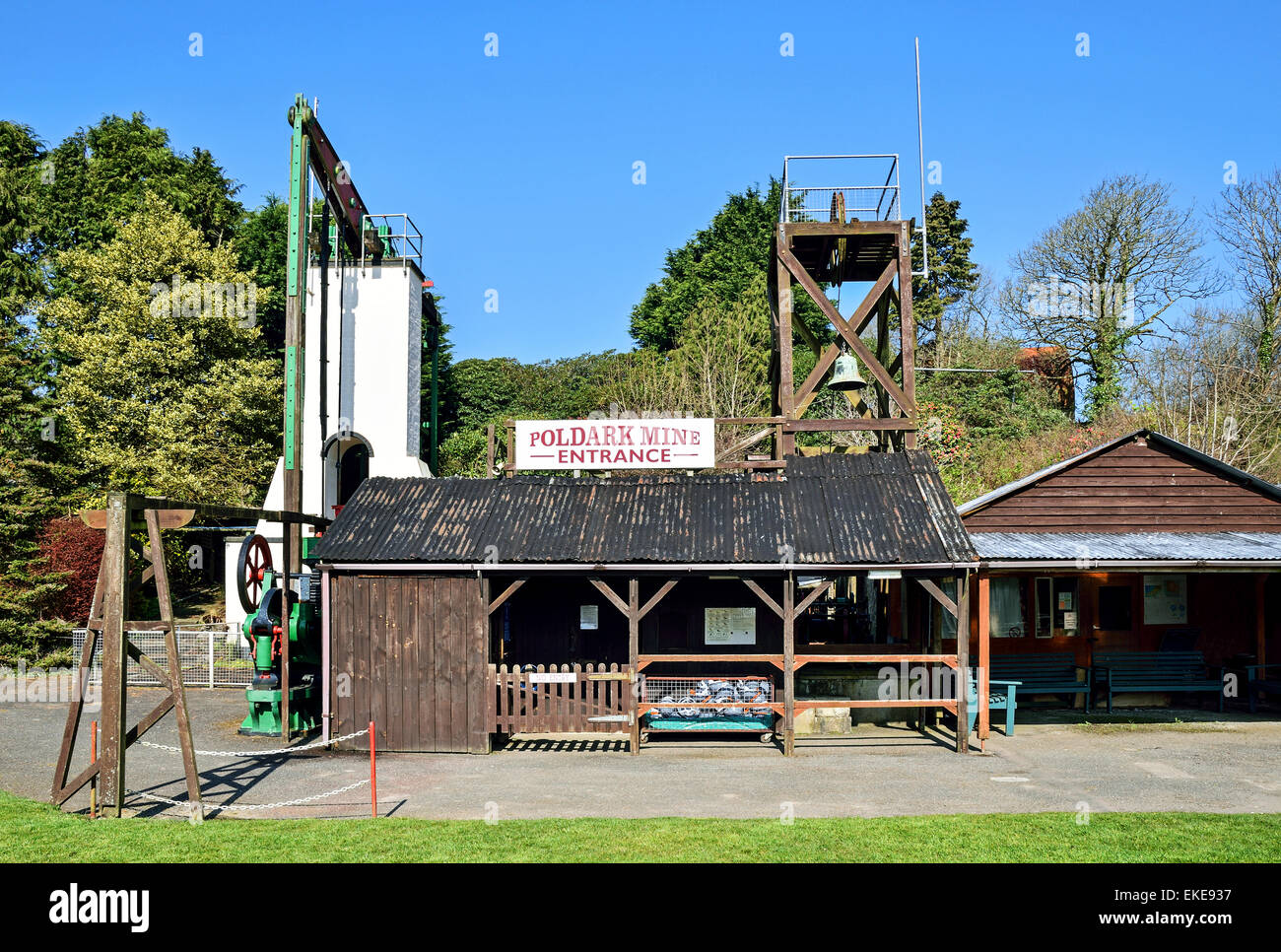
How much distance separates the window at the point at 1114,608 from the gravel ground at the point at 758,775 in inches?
96.4

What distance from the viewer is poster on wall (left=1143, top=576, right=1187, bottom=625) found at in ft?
61.4

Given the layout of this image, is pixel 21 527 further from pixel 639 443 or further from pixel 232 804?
pixel 639 443

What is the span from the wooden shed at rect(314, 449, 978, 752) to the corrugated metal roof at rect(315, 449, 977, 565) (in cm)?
3

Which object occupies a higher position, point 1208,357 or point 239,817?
point 1208,357

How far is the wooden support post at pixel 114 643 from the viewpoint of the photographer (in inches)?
426

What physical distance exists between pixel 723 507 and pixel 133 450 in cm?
2337

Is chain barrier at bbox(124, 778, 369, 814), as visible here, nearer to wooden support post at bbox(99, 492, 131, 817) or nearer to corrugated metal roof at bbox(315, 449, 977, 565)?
wooden support post at bbox(99, 492, 131, 817)

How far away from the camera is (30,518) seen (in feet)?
79.4

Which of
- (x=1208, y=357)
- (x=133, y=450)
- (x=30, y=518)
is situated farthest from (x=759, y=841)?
(x=1208, y=357)

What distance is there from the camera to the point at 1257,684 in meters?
17.0

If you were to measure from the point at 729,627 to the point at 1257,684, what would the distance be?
9276 millimetres

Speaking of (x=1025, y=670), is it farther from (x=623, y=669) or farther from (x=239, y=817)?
(x=239, y=817)

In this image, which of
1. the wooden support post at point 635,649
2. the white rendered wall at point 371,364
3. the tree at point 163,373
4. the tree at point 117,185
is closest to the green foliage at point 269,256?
the tree at point 117,185

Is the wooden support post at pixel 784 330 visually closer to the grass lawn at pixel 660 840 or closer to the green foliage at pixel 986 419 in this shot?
the grass lawn at pixel 660 840
